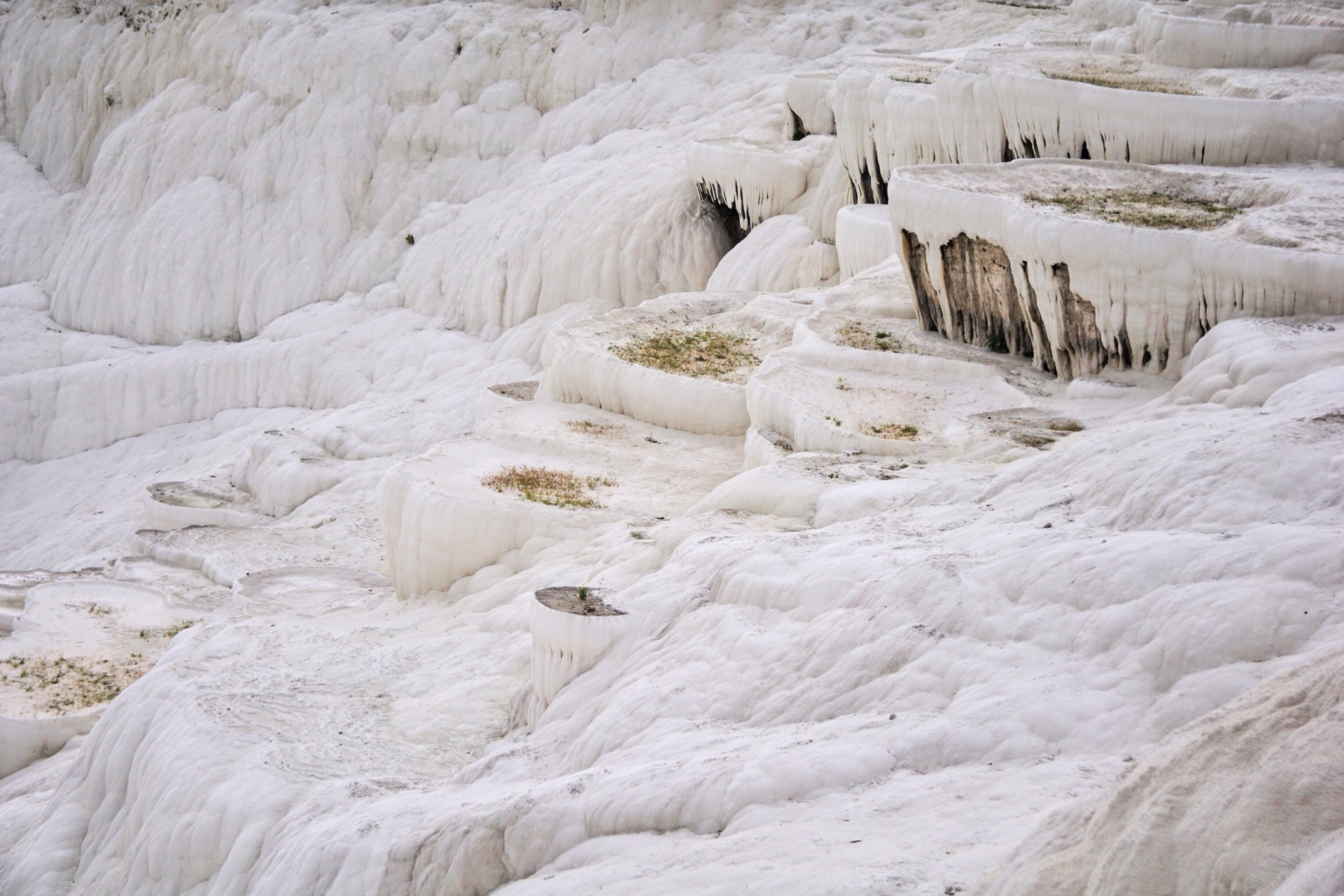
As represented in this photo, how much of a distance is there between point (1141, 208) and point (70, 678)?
12454 millimetres

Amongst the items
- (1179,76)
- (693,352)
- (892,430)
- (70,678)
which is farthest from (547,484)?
(1179,76)

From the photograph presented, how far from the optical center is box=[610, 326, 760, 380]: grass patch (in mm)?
16688

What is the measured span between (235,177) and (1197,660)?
3465 centimetres

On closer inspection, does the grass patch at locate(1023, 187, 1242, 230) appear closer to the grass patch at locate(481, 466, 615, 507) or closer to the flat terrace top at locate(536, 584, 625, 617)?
the grass patch at locate(481, 466, 615, 507)

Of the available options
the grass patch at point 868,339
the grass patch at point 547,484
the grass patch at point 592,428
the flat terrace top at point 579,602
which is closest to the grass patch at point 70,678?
the grass patch at point 547,484

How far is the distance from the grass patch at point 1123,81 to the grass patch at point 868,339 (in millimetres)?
4048

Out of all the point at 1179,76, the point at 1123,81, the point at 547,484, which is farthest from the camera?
the point at 1179,76

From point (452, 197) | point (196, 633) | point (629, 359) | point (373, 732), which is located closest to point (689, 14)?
point (452, 197)

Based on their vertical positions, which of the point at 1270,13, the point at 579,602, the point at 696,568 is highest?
the point at 1270,13

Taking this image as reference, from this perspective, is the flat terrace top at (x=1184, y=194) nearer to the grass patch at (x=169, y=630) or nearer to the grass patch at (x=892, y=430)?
the grass patch at (x=892, y=430)

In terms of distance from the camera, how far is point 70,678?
15086mm

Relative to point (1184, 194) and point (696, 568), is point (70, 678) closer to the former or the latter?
point (696, 568)

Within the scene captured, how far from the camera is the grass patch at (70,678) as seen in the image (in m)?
14.4

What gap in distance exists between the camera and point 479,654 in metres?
11.3
